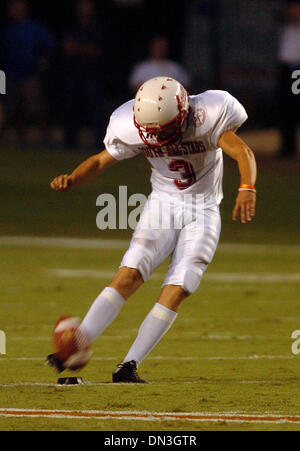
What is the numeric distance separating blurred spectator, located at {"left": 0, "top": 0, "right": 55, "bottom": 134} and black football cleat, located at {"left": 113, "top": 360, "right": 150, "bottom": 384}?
1274 centimetres

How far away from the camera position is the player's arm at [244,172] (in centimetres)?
718

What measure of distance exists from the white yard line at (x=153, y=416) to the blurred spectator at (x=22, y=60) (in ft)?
44.5

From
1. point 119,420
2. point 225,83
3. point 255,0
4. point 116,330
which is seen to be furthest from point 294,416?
point 255,0

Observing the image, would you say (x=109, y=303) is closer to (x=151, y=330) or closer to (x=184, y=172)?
(x=151, y=330)

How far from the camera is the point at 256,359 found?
27.6ft

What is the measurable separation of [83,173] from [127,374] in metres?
1.27

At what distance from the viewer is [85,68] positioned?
789 inches

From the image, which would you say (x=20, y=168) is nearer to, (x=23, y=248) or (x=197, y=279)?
(x=23, y=248)

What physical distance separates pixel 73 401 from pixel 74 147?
14.2m
